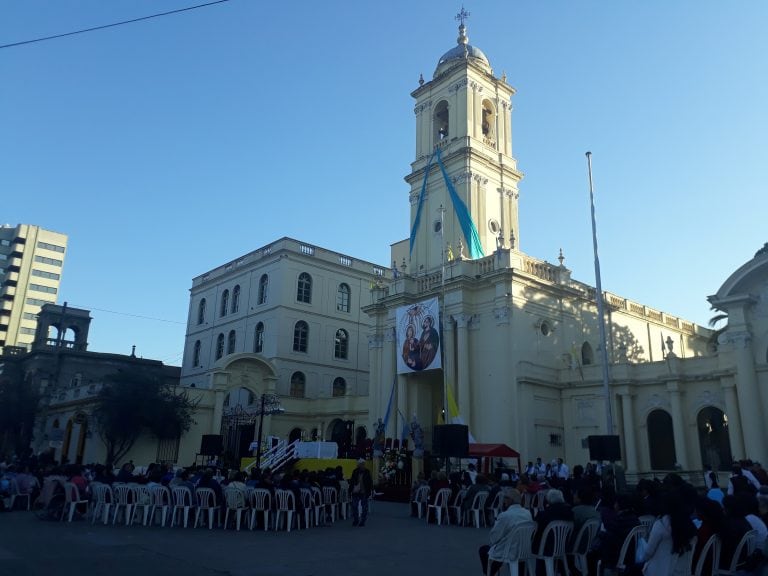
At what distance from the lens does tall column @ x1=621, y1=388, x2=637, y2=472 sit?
27316 millimetres

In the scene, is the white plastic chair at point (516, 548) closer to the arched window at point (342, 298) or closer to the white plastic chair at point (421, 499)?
the white plastic chair at point (421, 499)

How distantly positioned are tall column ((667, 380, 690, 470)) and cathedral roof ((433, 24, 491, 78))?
69.8 ft

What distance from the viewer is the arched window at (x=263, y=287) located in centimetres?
4391

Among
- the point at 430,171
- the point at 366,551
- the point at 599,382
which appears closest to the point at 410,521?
the point at 366,551

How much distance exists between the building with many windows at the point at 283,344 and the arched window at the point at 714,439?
718 inches

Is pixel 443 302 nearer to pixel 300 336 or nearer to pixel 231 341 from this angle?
pixel 300 336

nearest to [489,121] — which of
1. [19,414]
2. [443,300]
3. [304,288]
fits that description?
[443,300]

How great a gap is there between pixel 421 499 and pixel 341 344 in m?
28.7

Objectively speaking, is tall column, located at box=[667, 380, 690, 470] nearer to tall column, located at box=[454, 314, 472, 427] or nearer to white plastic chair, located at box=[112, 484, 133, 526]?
tall column, located at box=[454, 314, 472, 427]

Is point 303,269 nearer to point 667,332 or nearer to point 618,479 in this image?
point 667,332

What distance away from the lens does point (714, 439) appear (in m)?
28.5

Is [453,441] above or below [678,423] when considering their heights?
below

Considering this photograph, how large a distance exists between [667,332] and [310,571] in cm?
3783

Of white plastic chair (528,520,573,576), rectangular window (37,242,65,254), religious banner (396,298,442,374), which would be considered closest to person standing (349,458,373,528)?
white plastic chair (528,520,573,576)
